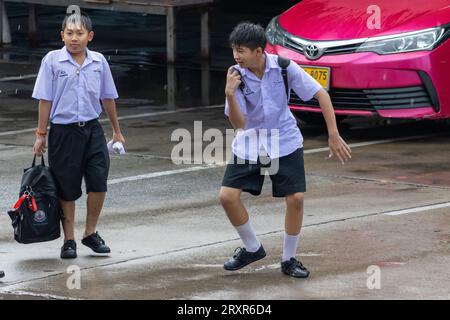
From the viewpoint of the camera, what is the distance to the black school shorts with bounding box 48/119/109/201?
8250 millimetres

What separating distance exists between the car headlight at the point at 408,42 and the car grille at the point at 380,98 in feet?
1.15

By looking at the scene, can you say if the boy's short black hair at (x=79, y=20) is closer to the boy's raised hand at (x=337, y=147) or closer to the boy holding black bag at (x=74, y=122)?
the boy holding black bag at (x=74, y=122)

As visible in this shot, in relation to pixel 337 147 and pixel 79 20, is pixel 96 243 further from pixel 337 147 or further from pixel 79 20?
pixel 337 147

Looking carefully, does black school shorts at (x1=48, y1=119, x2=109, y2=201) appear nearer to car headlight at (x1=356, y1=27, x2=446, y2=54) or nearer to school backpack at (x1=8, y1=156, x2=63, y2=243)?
school backpack at (x1=8, y1=156, x2=63, y2=243)

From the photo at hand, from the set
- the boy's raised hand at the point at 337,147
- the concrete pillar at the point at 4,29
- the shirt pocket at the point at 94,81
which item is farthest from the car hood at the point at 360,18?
the concrete pillar at the point at 4,29

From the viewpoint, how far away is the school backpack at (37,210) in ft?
26.7

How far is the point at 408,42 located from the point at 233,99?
4.64m

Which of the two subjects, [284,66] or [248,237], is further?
[248,237]

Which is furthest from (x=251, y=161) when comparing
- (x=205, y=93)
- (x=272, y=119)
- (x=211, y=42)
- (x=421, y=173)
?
(x=211, y=42)

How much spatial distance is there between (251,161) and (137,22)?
13.8 m

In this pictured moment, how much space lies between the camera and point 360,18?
40.1 feet

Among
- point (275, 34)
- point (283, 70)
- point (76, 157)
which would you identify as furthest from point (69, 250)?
point (275, 34)

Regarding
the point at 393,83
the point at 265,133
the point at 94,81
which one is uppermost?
the point at 94,81
